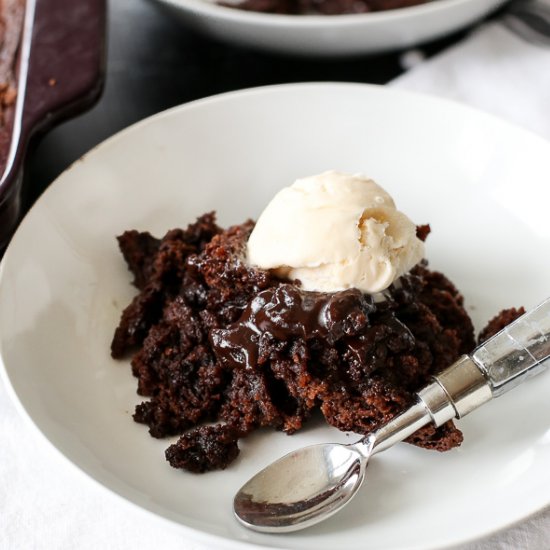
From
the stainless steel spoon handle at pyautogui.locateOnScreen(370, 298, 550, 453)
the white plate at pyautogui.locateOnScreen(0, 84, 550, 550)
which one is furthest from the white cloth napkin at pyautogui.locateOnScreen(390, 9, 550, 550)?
the stainless steel spoon handle at pyautogui.locateOnScreen(370, 298, 550, 453)

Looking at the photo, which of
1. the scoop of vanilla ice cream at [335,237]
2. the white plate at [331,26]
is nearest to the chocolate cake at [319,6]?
the white plate at [331,26]

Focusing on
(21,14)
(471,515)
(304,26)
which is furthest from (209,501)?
(21,14)

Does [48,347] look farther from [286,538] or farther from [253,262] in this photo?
[286,538]

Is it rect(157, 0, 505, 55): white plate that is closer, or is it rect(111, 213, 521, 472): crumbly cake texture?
rect(111, 213, 521, 472): crumbly cake texture

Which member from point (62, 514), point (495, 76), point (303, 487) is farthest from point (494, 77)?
point (62, 514)

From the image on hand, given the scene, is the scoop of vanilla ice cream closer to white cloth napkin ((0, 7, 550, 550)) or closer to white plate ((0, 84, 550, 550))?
white plate ((0, 84, 550, 550))
